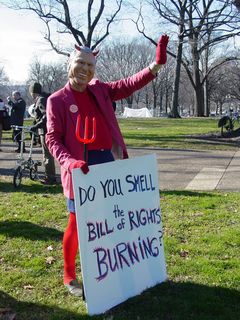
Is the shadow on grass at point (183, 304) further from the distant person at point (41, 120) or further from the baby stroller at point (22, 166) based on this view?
the baby stroller at point (22, 166)

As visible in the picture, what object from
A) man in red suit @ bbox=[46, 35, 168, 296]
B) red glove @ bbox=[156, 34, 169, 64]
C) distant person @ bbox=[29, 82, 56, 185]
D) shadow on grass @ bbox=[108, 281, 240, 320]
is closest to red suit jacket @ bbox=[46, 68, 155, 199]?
man in red suit @ bbox=[46, 35, 168, 296]

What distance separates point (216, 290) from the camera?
404 centimetres

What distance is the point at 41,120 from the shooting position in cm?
806

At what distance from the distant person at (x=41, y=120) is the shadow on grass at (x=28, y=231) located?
2.26 meters

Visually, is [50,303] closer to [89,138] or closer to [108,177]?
[108,177]

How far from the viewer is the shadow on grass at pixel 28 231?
18.5ft

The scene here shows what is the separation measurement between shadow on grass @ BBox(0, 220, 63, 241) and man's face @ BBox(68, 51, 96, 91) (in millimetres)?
2443


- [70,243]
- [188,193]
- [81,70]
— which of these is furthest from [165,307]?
[188,193]

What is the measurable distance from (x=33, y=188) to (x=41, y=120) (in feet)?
4.31

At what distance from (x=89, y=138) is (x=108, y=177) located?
38 cm

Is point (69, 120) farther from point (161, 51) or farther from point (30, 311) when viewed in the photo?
point (30, 311)

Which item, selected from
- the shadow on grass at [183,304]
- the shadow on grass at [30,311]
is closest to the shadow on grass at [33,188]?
the shadow on grass at [30,311]

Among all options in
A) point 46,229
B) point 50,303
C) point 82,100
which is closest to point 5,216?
point 46,229

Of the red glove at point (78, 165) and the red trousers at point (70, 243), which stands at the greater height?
the red glove at point (78, 165)
